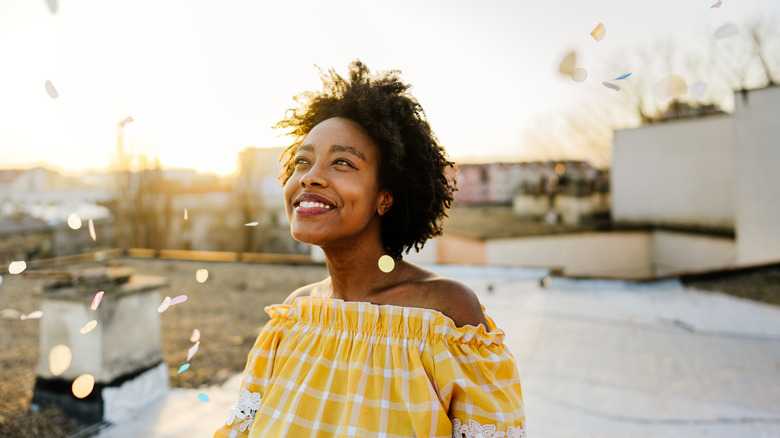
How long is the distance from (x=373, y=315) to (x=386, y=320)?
1.9 inches

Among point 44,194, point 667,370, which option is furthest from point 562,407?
point 44,194

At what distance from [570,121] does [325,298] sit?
122 feet

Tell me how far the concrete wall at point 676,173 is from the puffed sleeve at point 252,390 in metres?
16.9

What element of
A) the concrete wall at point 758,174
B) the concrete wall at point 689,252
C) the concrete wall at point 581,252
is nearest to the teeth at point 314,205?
the concrete wall at point 581,252

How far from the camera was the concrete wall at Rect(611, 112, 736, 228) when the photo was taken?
1477 cm

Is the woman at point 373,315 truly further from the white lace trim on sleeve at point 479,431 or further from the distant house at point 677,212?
the distant house at point 677,212

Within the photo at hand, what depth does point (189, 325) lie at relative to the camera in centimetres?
670

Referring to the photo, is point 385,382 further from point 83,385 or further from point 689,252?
point 689,252

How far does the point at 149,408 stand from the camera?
394cm

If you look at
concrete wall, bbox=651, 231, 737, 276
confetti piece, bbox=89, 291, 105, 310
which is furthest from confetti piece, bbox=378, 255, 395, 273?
concrete wall, bbox=651, 231, 737, 276

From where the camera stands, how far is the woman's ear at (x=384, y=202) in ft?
5.01

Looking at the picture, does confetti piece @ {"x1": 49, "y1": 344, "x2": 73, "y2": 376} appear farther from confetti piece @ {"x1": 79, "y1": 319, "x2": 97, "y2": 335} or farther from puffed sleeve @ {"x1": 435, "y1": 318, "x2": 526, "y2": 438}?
puffed sleeve @ {"x1": 435, "y1": 318, "x2": 526, "y2": 438}

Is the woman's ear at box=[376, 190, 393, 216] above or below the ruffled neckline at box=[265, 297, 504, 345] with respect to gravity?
above

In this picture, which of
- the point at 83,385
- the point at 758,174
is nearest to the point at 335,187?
the point at 83,385
